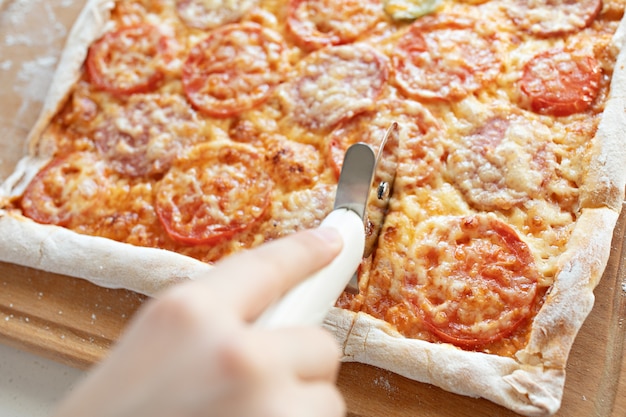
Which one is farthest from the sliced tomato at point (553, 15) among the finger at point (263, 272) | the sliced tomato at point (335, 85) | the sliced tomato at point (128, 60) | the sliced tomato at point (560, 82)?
the finger at point (263, 272)

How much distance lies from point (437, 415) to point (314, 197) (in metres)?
1.05

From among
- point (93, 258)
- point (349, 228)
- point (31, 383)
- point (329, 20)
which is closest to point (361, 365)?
point (349, 228)

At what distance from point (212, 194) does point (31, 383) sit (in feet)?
3.78

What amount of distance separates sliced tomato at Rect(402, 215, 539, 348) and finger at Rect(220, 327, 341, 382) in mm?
1306

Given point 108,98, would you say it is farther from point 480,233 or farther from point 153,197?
point 480,233

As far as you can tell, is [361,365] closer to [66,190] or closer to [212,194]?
[212,194]

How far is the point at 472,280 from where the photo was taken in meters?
2.71

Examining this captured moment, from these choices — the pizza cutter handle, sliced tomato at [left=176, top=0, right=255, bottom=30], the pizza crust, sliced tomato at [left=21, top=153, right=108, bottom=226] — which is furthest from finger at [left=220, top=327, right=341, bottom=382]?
sliced tomato at [left=176, top=0, right=255, bottom=30]

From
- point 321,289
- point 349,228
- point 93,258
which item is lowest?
point 93,258

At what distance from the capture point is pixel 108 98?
371 centimetres

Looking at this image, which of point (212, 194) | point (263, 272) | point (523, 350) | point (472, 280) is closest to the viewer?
point (263, 272)

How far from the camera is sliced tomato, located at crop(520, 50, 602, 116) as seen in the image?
307cm

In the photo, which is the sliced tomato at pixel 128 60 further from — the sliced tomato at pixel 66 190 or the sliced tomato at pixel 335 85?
the sliced tomato at pixel 335 85

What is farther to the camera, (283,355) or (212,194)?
(212,194)
